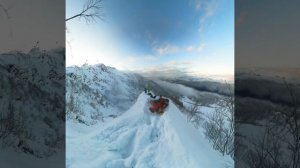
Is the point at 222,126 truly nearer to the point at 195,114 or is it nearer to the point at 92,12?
the point at 195,114

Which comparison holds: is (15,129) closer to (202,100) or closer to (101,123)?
(101,123)

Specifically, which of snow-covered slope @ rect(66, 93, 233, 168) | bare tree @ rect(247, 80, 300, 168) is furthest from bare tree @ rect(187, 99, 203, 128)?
bare tree @ rect(247, 80, 300, 168)

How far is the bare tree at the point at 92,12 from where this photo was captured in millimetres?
3717

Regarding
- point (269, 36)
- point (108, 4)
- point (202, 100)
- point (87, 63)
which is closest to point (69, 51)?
point (87, 63)

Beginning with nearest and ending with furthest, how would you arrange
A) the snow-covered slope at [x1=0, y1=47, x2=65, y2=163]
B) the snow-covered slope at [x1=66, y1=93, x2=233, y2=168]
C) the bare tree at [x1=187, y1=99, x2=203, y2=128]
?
the snow-covered slope at [x1=66, y1=93, x2=233, y2=168] < the bare tree at [x1=187, y1=99, x2=203, y2=128] < the snow-covered slope at [x1=0, y1=47, x2=65, y2=163]

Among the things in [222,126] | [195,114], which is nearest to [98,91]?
[195,114]

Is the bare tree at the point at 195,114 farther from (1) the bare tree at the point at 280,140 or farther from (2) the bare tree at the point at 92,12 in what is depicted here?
(2) the bare tree at the point at 92,12

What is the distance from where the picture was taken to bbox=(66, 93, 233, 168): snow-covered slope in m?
3.64

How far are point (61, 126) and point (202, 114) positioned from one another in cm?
109

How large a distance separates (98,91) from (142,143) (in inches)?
19.7

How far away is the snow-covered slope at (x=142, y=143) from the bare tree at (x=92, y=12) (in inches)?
26.0

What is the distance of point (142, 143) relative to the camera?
370 centimetres

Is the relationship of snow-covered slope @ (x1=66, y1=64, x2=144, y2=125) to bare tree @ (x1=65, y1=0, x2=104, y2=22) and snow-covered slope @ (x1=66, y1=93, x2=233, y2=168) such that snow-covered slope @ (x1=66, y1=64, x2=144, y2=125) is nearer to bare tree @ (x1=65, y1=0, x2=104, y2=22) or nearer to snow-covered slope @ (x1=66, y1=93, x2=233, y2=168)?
snow-covered slope @ (x1=66, y1=93, x2=233, y2=168)

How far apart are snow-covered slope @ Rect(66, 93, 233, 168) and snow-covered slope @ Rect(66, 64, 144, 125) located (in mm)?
62
